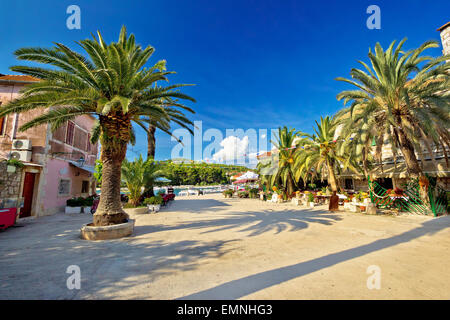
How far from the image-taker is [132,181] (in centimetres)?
1287

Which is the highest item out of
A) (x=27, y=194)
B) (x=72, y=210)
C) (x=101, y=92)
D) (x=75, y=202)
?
(x=101, y=92)

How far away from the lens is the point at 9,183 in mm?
9547

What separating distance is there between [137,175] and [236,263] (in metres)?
10.5

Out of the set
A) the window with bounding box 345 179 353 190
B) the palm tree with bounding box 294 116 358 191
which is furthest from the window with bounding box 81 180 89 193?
the window with bounding box 345 179 353 190

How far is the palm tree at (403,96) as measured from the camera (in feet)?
31.3

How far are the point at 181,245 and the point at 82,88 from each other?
656 cm

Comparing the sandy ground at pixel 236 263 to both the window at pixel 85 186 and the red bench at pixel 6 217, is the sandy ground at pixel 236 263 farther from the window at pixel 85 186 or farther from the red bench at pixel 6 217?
the window at pixel 85 186

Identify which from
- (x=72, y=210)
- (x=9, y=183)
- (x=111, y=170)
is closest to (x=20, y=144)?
(x=9, y=183)

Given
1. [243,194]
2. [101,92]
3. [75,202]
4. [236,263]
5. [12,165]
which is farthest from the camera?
[243,194]

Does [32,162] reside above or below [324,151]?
below

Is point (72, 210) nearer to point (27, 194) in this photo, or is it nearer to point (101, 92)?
point (27, 194)

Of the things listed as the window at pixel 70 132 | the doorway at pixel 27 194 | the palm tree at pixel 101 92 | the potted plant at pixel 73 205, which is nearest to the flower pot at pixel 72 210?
the potted plant at pixel 73 205

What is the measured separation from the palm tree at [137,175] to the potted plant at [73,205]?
3.56 metres
